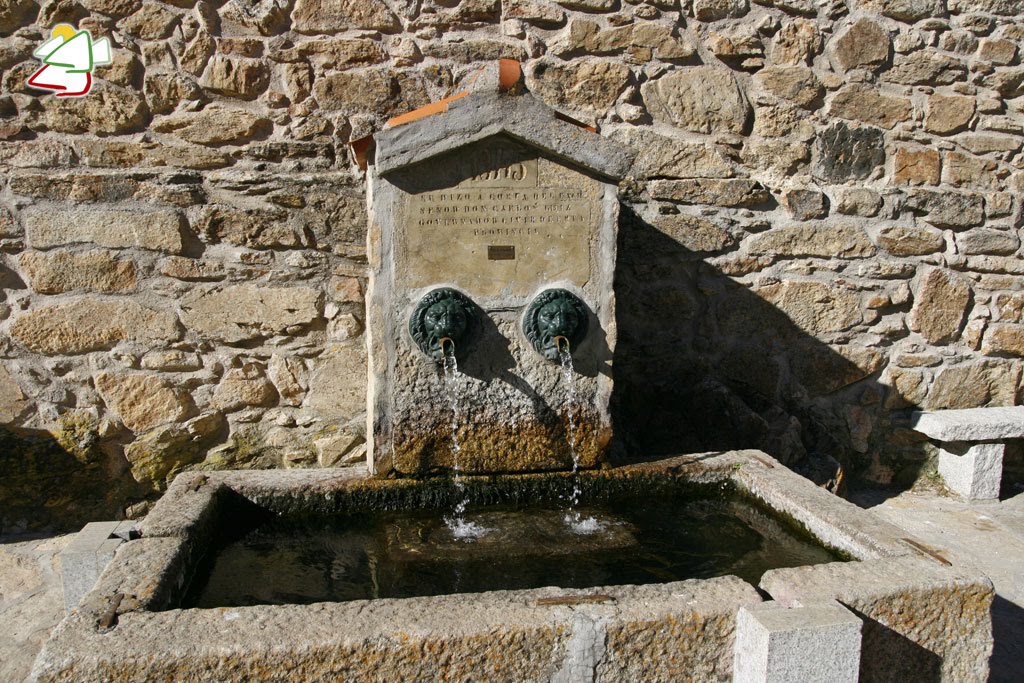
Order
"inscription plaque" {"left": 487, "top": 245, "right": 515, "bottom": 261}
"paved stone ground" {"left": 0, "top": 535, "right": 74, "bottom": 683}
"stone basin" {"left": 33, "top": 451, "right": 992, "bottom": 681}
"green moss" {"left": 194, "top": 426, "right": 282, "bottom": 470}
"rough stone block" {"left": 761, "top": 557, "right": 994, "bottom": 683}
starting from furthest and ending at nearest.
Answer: "green moss" {"left": 194, "top": 426, "right": 282, "bottom": 470}
"inscription plaque" {"left": 487, "top": 245, "right": 515, "bottom": 261}
"paved stone ground" {"left": 0, "top": 535, "right": 74, "bottom": 683}
"rough stone block" {"left": 761, "top": 557, "right": 994, "bottom": 683}
"stone basin" {"left": 33, "top": 451, "right": 992, "bottom": 681}

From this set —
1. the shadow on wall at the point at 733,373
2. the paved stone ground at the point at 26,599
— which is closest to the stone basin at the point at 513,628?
the paved stone ground at the point at 26,599

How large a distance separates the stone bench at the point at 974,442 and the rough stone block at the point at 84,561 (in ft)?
10.8

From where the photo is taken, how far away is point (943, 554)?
1.96m

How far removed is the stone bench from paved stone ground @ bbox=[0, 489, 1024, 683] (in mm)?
79

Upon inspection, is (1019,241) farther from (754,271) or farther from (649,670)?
(649,670)

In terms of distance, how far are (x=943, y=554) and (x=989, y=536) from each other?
1.49 meters

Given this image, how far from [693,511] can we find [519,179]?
1240mm

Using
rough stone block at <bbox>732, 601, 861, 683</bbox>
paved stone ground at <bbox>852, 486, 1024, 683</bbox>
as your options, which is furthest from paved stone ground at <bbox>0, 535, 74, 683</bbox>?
paved stone ground at <bbox>852, 486, 1024, 683</bbox>

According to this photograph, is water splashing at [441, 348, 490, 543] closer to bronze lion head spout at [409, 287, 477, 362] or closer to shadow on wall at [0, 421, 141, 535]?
bronze lion head spout at [409, 287, 477, 362]

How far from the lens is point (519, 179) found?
2617mm

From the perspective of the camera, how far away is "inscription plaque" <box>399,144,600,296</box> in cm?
258

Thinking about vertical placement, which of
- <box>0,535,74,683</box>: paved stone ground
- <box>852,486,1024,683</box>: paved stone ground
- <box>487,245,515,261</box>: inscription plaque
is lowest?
<box>0,535,74,683</box>: paved stone ground

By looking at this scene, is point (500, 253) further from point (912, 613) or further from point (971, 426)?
point (971, 426)

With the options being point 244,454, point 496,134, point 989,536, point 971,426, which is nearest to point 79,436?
point 244,454
